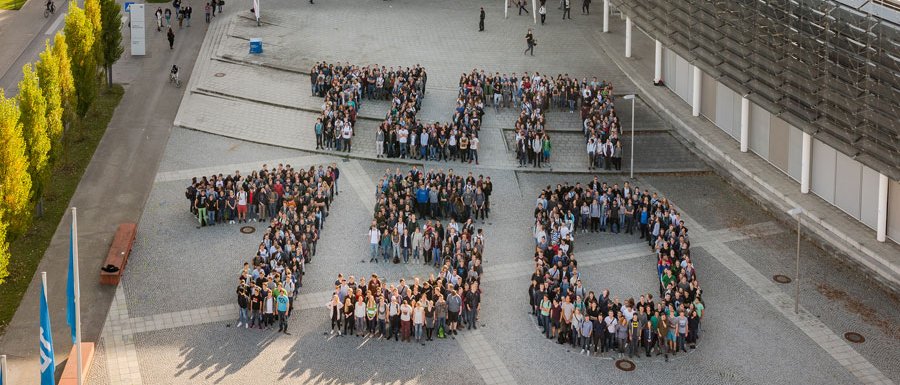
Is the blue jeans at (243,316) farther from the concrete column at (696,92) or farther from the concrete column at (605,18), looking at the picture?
the concrete column at (605,18)

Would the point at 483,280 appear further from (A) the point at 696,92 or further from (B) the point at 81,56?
(B) the point at 81,56

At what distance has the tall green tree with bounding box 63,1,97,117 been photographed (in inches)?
1988

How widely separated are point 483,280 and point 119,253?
12.0m

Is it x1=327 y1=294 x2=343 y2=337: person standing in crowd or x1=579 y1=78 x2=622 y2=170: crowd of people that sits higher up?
x1=579 y1=78 x2=622 y2=170: crowd of people

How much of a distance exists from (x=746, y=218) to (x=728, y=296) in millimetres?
6685

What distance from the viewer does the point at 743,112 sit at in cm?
4769

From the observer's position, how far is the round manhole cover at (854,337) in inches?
1403

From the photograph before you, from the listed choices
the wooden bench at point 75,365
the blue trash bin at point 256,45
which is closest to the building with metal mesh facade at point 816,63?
the blue trash bin at point 256,45

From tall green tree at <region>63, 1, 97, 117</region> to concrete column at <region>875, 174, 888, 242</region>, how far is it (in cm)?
3119

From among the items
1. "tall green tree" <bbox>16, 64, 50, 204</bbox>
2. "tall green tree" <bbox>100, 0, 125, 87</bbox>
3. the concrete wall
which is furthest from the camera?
"tall green tree" <bbox>100, 0, 125, 87</bbox>

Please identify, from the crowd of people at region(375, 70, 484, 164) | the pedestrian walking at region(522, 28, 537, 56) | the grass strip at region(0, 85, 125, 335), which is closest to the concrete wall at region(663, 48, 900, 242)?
the pedestrian walking at region(522, 28, 537, 56)

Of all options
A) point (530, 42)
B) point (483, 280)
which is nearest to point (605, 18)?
point (530, 42)

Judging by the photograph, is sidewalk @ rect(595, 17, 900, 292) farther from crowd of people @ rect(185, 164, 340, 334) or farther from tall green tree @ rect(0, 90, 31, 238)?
tall green tree @ rect(0, 90, 31, 238)

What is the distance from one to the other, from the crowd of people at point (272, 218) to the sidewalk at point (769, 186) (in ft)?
49.7
